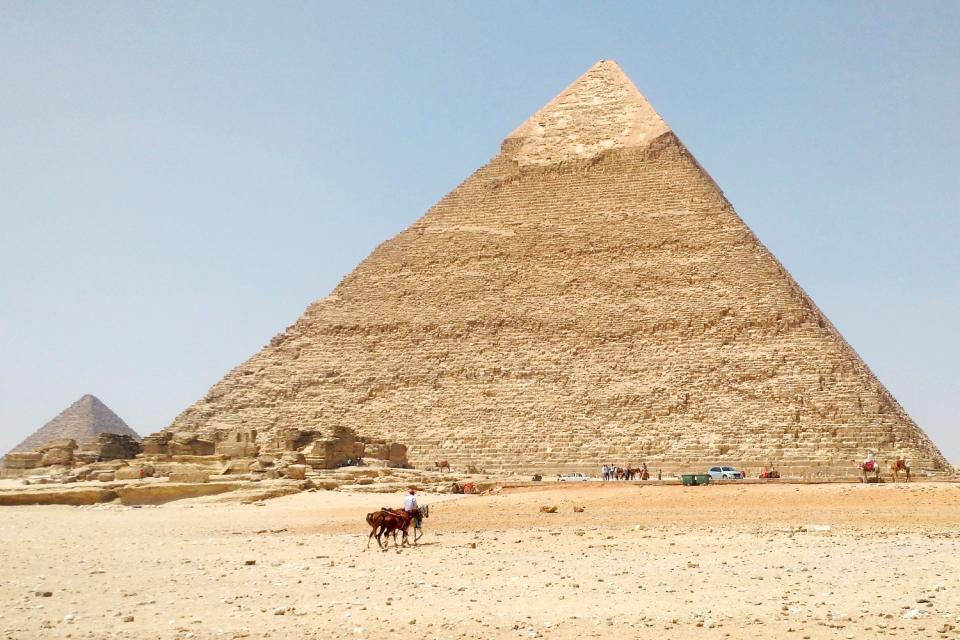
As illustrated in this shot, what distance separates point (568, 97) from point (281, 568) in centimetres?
4123

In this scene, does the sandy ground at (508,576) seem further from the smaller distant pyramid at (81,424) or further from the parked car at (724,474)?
the smaller distant pyramid at (81,424)

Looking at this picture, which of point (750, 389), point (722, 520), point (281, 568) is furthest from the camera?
point (750, 389)

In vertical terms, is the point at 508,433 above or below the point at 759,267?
below

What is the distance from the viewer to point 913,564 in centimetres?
777

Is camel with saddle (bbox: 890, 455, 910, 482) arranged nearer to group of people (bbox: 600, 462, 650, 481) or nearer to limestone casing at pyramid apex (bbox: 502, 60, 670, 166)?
group of people (bbox: 600, 462, 650, 481)

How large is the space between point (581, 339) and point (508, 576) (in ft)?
94.3

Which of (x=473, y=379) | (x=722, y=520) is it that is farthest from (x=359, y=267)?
(x=722, y=520)

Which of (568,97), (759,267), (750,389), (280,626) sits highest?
(568,97)

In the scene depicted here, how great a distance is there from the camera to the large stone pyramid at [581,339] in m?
31.3

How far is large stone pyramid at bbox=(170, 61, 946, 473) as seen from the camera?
31.3 metres

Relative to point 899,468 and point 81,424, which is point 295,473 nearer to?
point 899,468

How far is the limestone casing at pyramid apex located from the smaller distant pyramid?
21.4 meters

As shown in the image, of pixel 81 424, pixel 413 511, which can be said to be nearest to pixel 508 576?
pixel 413 511

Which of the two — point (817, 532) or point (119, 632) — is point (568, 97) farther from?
point (119, 632)
